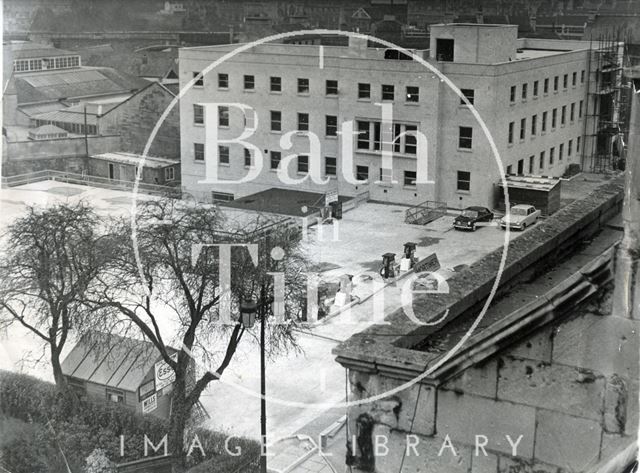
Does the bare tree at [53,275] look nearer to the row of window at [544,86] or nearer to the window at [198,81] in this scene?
the row of window at [544,86]

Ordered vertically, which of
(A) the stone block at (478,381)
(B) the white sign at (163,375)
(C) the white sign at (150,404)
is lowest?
(C) the white sign at (150,404)

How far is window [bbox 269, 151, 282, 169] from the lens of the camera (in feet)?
110

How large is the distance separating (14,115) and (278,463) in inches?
1160

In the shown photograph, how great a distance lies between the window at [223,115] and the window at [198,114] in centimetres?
68

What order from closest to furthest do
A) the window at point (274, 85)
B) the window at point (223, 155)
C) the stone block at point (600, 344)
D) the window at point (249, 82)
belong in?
the stone block at point (600, 344), the window at point (274, 85), the window at point (249, 82), the window at point (223, 155)

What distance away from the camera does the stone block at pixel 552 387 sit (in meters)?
3.56

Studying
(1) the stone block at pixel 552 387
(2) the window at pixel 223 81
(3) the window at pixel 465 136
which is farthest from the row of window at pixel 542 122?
(1) the stone block at pixel 552 387

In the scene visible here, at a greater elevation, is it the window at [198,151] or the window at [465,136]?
the window at [465,136]

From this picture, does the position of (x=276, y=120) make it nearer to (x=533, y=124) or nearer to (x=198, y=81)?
(x=198, y=81)

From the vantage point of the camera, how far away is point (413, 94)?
31547mm

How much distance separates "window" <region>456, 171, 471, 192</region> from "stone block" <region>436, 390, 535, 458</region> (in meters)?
27.4

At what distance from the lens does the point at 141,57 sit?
1777 inches

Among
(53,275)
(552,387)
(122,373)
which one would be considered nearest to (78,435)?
(122,373)

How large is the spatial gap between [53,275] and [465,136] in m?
18.7
